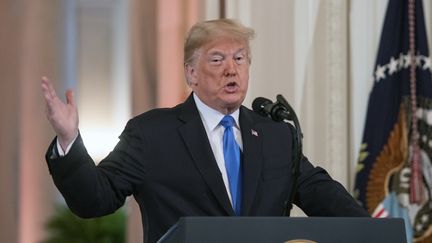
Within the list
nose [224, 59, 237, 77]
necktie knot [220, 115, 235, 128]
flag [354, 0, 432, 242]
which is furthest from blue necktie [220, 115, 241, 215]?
flag [354, 0, 432, 242]

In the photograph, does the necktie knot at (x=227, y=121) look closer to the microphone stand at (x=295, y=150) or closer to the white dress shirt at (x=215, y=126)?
the white dress shirt at (x=215, y=126)

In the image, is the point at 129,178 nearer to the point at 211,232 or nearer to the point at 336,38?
the point at 211,232

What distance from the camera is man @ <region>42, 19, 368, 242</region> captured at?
3.13m

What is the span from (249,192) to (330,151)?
95.4 inches

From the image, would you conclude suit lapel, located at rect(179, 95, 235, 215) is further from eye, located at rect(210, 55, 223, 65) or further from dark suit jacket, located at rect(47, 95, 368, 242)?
eye, located at rect(210, 55, 223, 65)

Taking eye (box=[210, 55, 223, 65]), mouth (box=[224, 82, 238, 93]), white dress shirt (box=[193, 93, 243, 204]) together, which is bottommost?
white dress shirt (box=[193, 93, 243, 204])

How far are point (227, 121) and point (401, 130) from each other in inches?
90.9

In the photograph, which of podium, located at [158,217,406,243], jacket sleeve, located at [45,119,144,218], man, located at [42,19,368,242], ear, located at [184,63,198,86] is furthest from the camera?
ear, located at [184,63,198,86]

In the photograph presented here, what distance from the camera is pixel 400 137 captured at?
17.9 ft

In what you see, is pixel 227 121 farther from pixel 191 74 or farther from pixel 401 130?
pixel 401 130

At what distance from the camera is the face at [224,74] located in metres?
3.35

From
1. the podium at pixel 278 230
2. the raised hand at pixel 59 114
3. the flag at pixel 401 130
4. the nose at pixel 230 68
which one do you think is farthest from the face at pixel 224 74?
the flag at pixel 401 130

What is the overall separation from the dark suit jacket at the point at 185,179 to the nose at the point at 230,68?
0.16 metres

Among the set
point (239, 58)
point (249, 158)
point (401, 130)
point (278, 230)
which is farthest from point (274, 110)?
Answer: point (401, 130)
